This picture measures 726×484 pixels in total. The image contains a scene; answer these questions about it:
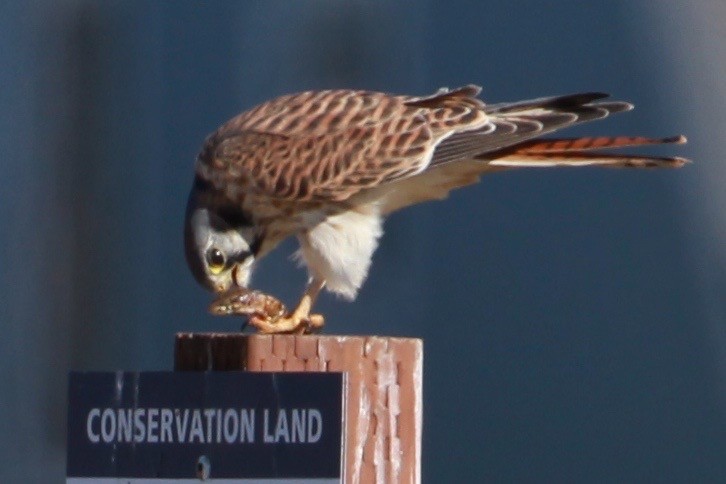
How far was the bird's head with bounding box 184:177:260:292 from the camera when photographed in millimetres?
3463

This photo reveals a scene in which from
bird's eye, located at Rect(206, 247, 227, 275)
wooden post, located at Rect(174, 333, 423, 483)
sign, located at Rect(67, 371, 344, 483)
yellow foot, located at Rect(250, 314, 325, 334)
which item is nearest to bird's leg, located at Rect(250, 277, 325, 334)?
yellow foot, located at Rect(250, 314, 325, 334)

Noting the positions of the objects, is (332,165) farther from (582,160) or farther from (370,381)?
(370,381)

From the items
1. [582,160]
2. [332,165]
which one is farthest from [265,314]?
[582,160]

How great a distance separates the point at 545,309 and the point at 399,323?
428 millimetres

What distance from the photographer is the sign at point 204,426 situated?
178 centimetres

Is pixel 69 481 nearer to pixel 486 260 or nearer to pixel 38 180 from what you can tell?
pixel 486 260

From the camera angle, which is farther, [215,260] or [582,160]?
[215,260]

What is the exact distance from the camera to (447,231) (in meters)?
4.44

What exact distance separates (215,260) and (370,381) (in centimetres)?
151

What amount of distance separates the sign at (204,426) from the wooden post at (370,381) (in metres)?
0.16

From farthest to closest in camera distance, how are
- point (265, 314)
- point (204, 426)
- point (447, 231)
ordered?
1. point (447, 231)
2. point (265, 314)
3. point (204, 426)

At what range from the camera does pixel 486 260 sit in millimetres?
4406

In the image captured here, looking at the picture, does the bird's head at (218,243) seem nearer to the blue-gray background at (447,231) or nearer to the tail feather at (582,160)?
the tail feather at (582,160)

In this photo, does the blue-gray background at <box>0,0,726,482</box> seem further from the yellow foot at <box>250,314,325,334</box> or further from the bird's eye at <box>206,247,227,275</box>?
the yellow foot at <box>250,314,325,334</box>
